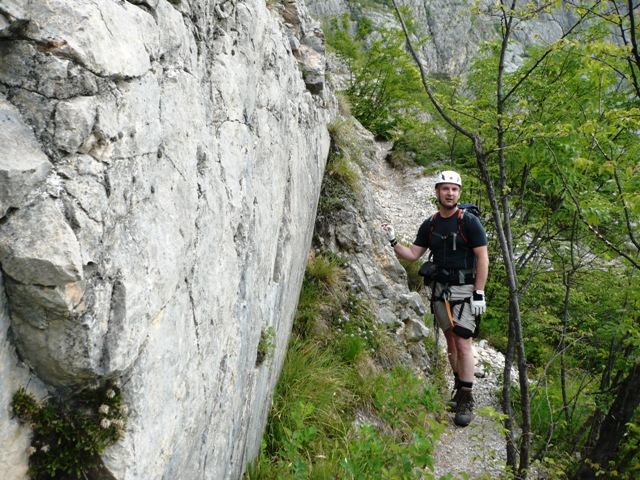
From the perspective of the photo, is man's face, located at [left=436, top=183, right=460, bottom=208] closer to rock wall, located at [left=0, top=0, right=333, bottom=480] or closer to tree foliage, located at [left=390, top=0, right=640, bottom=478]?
tree foliage, located at [left=390, top=0, right=640, bottom=478]

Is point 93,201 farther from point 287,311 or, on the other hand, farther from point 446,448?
point 446,448

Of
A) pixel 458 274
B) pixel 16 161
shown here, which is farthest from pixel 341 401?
pixel 16 161

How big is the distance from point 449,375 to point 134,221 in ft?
20.7

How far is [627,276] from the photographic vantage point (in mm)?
5457

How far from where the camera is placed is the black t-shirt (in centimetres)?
537

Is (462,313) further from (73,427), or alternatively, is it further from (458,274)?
(73,427)

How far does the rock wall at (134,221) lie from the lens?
1.33 metres

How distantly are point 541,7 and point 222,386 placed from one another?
3506mm

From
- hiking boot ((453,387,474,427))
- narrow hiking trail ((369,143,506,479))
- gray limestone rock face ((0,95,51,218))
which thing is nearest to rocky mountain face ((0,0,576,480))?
gray limestone rock face ((0,95,51,218))

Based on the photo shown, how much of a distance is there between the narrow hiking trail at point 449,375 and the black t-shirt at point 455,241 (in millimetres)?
1764

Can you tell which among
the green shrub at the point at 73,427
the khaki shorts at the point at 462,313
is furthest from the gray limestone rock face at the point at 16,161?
the khaki shorts at the point at 462,313

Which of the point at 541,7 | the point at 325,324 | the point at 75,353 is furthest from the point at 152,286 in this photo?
the point at 325,324

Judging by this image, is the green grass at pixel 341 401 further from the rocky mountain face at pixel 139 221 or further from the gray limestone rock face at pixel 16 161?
the gray limestone rock face at pixel 16 161

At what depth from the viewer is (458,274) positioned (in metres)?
5.56
